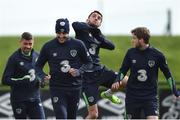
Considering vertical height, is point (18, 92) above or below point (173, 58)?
above

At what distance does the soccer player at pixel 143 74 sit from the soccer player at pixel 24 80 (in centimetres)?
227

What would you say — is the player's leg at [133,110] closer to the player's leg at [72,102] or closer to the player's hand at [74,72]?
the player's leg at [72,102]

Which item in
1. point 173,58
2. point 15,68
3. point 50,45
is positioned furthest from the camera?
point 173,58

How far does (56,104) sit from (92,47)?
87.3 inches

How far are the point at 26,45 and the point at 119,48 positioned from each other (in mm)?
31913

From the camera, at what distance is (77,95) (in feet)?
64.2

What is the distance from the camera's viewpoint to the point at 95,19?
68.7ft

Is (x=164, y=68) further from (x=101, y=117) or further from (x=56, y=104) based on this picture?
(x=101, y=117)

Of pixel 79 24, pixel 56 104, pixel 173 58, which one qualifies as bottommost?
pixel 173 58

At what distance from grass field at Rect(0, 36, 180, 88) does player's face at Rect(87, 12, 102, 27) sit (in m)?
25.0

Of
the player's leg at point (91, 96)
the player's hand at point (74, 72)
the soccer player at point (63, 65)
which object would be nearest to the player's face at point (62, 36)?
the soccer player at point (63, 65)

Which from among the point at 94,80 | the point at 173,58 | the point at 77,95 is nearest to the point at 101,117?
the point at 94,80

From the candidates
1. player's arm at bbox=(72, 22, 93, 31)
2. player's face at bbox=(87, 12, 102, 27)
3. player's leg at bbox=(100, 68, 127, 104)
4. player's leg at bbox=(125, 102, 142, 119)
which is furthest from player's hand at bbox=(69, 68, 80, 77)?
player's leg at bbox=(100, 68, 127, 104)

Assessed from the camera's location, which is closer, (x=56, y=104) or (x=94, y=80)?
(x=56, y=104)
